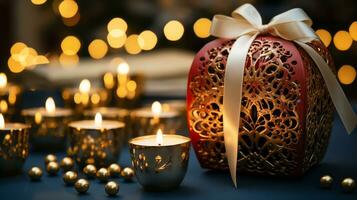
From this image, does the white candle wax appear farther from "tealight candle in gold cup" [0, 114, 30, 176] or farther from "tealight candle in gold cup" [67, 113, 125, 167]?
"tealight candle in gold cup" [0, 114, 30, 176]

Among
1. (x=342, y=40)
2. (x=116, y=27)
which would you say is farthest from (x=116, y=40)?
(x=342, y=40)

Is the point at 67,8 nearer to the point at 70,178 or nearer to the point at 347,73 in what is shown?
the point at 347,73

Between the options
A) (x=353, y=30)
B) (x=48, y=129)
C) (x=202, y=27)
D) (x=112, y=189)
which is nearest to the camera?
(x=112, y=189)

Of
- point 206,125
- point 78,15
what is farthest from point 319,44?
point 78,15

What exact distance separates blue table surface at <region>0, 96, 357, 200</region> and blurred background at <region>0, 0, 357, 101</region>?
1.36 m

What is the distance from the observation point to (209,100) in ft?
3.32

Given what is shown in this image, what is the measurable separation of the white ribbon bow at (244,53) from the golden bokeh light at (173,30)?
1648mm

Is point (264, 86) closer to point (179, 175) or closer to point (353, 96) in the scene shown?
point (179, 175)

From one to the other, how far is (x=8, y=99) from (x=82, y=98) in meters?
0.16

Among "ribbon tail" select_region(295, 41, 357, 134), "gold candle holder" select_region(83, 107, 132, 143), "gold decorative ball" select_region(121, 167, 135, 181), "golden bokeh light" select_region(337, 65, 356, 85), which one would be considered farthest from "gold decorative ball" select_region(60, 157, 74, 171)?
"golden bokeh light" select_region(337, 65, 356, 85)

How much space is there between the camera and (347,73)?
2.42 m

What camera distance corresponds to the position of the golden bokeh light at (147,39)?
283 centimetres

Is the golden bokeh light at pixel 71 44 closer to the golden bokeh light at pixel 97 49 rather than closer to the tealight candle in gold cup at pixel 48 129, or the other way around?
the golden bokeh light at pixel 97 49

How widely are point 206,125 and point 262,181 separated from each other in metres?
0.13
